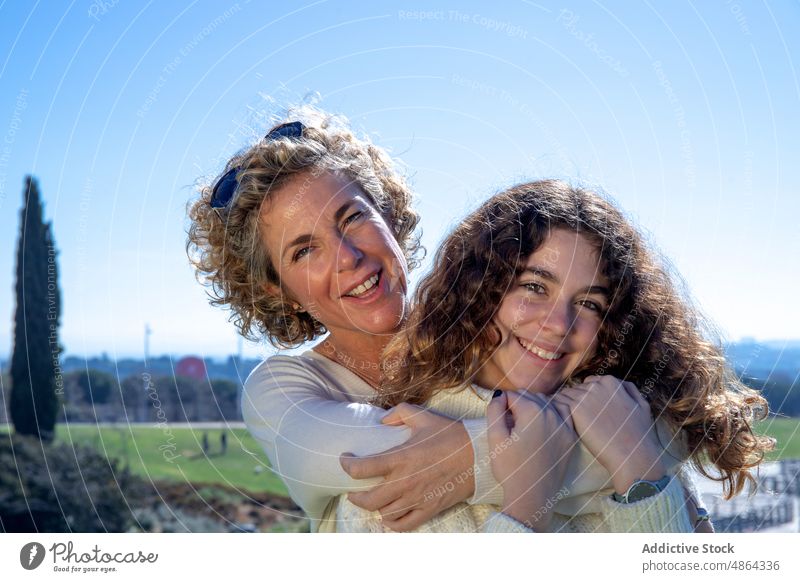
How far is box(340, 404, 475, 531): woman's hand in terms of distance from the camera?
1.80 metres

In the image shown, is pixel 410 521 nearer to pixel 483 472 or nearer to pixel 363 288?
pixel 483 472

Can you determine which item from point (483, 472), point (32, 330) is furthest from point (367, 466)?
point (32, 330)

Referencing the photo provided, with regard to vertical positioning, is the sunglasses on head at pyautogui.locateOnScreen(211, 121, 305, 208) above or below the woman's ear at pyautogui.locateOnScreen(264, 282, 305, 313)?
above

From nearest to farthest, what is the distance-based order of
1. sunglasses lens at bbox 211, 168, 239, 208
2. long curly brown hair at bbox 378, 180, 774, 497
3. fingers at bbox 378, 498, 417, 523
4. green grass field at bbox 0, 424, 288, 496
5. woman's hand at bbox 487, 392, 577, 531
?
woman's hand at bbox 487, 392, 577, 531, fingers at bbox 378, 498, 417, 523, long curly brown hair at bbox 378, 180, 774, 497, sunglasses lens at bbox 211, 168, 239, 208, green grass field at bbox 0, 424, 288, 496

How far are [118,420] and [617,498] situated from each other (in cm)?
1361

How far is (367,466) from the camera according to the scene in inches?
70.6

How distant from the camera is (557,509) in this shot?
6.16ft

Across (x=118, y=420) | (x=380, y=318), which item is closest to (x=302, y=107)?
(x=380, y=318)

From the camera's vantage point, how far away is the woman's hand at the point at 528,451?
5.63 feet

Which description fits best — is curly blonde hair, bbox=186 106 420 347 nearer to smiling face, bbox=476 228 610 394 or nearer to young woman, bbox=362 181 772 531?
young woman, bbox=362 181 772 531

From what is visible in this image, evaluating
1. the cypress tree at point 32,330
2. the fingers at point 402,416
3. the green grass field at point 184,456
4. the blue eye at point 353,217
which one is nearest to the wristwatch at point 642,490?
the fingers at point 402,416

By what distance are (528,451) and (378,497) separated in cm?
34

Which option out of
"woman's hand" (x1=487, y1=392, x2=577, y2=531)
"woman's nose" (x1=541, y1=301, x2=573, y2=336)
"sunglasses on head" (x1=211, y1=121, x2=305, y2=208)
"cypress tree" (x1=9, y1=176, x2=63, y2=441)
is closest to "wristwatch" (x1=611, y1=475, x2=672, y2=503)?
"woman's hand" (x1=487, y1=392, x2=577, y2=531)
